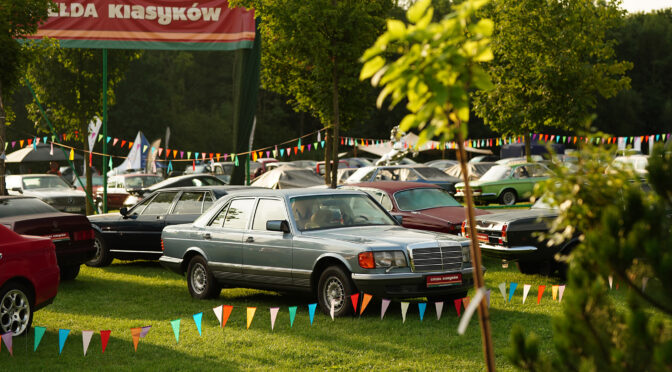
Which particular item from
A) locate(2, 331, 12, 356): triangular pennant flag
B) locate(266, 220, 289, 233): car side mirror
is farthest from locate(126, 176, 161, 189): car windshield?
locate(2, 331, 12, 356): triangular pennant flag

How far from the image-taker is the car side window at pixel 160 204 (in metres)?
15.9

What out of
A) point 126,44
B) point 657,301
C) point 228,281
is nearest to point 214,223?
point 228,281

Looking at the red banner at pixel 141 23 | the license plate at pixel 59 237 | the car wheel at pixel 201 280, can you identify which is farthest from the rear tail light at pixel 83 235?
the red banner at pixel 141 23

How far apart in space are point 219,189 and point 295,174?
17.1 m

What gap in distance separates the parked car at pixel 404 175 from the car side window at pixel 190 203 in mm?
14408

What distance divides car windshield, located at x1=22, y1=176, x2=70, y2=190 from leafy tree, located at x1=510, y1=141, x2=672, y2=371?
1015 inches

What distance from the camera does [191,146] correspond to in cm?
7531

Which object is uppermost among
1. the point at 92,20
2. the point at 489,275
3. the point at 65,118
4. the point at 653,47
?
the point at 653,47

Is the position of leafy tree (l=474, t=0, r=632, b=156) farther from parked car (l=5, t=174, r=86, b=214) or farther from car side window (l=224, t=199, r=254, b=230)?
car side window (l=224, t=199, r=254, b=230)

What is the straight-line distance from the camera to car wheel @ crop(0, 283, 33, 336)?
897 cm

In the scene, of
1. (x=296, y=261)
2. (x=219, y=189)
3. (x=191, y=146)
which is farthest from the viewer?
(x=191, y=146)

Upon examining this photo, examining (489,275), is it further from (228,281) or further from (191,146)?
(191,146)

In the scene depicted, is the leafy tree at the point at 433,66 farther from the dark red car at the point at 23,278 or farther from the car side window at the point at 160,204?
the car side window at the point at 160,204

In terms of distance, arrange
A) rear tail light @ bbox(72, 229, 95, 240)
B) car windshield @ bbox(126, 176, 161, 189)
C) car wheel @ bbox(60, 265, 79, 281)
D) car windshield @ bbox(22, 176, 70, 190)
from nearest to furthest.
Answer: rear tail light @ bbox(72, 229, 95, 240)
car wheel @ bbox(60, 265, 79, 281)
car windshield @ bbox(22, 176, 70, 190)
car windshield @ bbox(126, 176, 161, 189)
